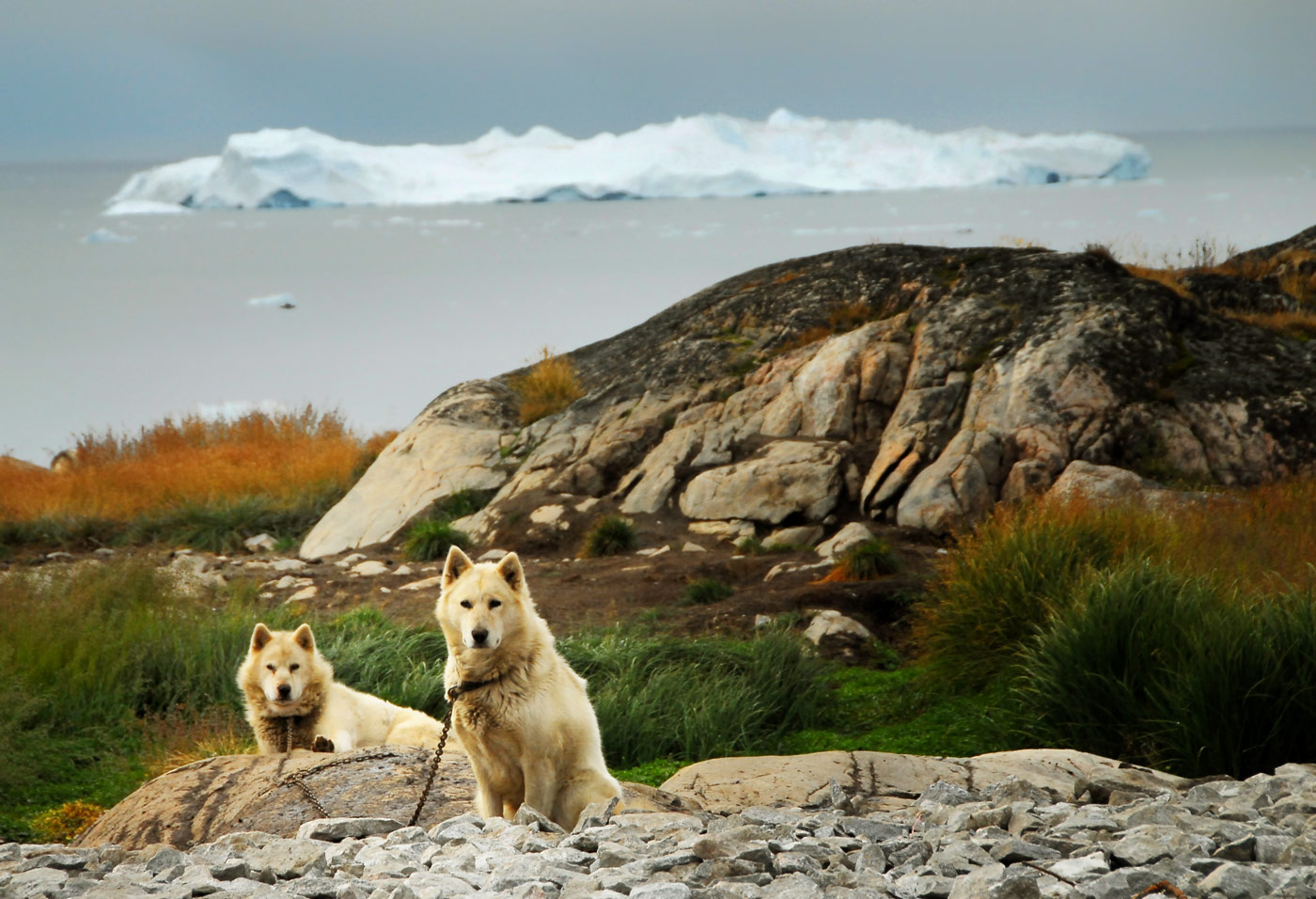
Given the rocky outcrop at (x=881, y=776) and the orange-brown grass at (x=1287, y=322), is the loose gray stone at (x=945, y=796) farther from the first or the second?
the orange-brown grass at (x=1287, y=322)

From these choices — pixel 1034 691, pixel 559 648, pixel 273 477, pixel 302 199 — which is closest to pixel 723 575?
pixel 559 648

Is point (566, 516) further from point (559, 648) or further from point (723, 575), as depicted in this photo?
point (559, 648)

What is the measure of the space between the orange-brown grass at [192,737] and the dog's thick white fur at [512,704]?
10.3 feet

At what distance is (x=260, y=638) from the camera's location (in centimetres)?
610

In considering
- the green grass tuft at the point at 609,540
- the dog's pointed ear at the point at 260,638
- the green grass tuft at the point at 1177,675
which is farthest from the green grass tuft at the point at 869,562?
the dog's pointed ear at the point at 260,638

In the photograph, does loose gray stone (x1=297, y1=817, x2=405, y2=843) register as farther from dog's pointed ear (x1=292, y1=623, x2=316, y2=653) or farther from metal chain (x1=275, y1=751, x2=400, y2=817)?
dog's pointed ear (x1=292, y1=623, x2=316, y2=653)

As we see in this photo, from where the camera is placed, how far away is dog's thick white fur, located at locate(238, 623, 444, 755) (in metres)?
5.96

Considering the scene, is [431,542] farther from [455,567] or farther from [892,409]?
[455,567]

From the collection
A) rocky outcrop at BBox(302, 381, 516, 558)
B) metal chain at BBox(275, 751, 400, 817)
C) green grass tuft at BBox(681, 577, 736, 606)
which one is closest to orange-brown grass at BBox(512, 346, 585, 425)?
rocky outcrop at BBox(302, 381, 516, 558)

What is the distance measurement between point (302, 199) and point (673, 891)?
3579cm

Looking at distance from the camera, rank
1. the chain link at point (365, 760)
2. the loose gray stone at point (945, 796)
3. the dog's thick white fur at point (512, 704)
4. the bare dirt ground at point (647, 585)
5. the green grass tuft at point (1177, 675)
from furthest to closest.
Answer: the bare dirt ground at point (647, 585) < the green grass tuft at point (1177, 675) < the chain link at point (365, 760) < the loose gray stone at point (945, 796) < the dog's thick white fur at point (512, 704)

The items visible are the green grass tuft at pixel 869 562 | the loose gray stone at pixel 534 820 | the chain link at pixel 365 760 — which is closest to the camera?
the loose gray stone at pixel 534 820

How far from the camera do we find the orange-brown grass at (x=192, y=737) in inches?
273

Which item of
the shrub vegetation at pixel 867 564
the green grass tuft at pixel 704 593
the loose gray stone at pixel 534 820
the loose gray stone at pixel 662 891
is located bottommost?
the green grass tuft at pixel 704 593
